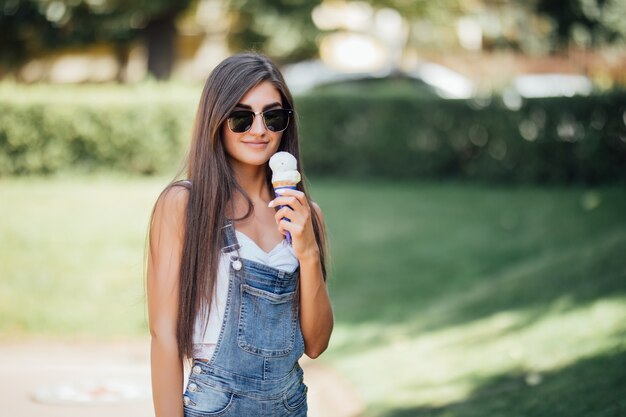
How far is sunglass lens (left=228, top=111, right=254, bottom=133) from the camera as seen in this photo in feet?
9.70

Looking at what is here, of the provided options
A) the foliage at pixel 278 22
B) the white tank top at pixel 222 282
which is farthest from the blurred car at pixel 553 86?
the white tank top at pixel 222 282

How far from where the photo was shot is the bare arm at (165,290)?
2.75 metres

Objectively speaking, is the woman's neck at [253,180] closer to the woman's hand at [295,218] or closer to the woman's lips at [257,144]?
the woman's lips at [257,144]

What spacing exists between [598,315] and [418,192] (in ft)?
23.3

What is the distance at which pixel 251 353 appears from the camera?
2.75 metres

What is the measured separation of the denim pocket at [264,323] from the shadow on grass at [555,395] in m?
3.28

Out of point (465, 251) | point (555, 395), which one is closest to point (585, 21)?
point (465, 251)

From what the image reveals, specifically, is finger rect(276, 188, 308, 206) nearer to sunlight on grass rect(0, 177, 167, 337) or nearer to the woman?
the woman

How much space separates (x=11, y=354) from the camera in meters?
8.30

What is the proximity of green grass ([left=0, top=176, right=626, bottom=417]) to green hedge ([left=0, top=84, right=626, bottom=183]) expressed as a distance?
516mm

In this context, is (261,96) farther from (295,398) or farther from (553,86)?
(553,86)

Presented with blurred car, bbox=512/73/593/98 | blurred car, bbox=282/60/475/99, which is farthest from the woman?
blurred car, bbox=282/60/475/99

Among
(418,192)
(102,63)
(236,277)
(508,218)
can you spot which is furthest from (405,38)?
(236,277)

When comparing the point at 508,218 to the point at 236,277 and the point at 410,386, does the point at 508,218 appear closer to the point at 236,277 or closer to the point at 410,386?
the point at 410,386
